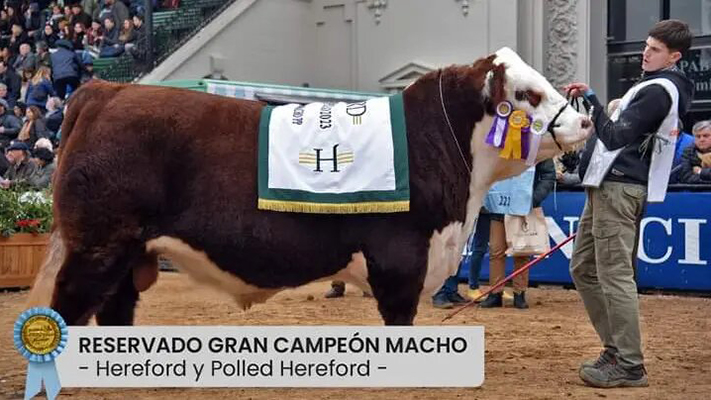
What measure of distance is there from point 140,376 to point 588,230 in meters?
3.21

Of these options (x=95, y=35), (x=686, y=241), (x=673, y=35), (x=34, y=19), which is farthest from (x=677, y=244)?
(x=34, y=19)

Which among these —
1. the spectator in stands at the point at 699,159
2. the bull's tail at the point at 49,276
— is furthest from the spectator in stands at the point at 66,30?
the bull's tail at the point at 49,276

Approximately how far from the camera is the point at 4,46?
25.2m

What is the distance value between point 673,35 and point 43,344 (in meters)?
4.13

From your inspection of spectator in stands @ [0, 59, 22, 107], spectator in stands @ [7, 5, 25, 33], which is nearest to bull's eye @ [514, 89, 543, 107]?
spectator in stands @ [0, 59, 22, 107]

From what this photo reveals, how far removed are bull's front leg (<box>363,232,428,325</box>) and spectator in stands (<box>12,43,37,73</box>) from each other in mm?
18242

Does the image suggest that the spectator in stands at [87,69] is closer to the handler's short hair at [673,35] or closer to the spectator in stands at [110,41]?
the spectator in stands at [110,41]

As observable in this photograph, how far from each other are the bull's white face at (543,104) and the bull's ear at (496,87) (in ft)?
0.04

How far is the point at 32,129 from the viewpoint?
1877 centimetres

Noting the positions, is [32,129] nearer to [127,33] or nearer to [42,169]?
[127,33]

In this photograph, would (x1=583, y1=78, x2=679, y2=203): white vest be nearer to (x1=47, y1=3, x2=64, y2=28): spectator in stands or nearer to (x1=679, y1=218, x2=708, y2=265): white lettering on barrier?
(x1=679, y1=218, x2=708, y2=265): white lettering on barrier

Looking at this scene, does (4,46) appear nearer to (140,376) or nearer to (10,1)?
(10,1)

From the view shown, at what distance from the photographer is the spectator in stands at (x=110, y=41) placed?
21.2 m

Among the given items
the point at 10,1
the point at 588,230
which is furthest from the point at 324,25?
the point at 588,230
